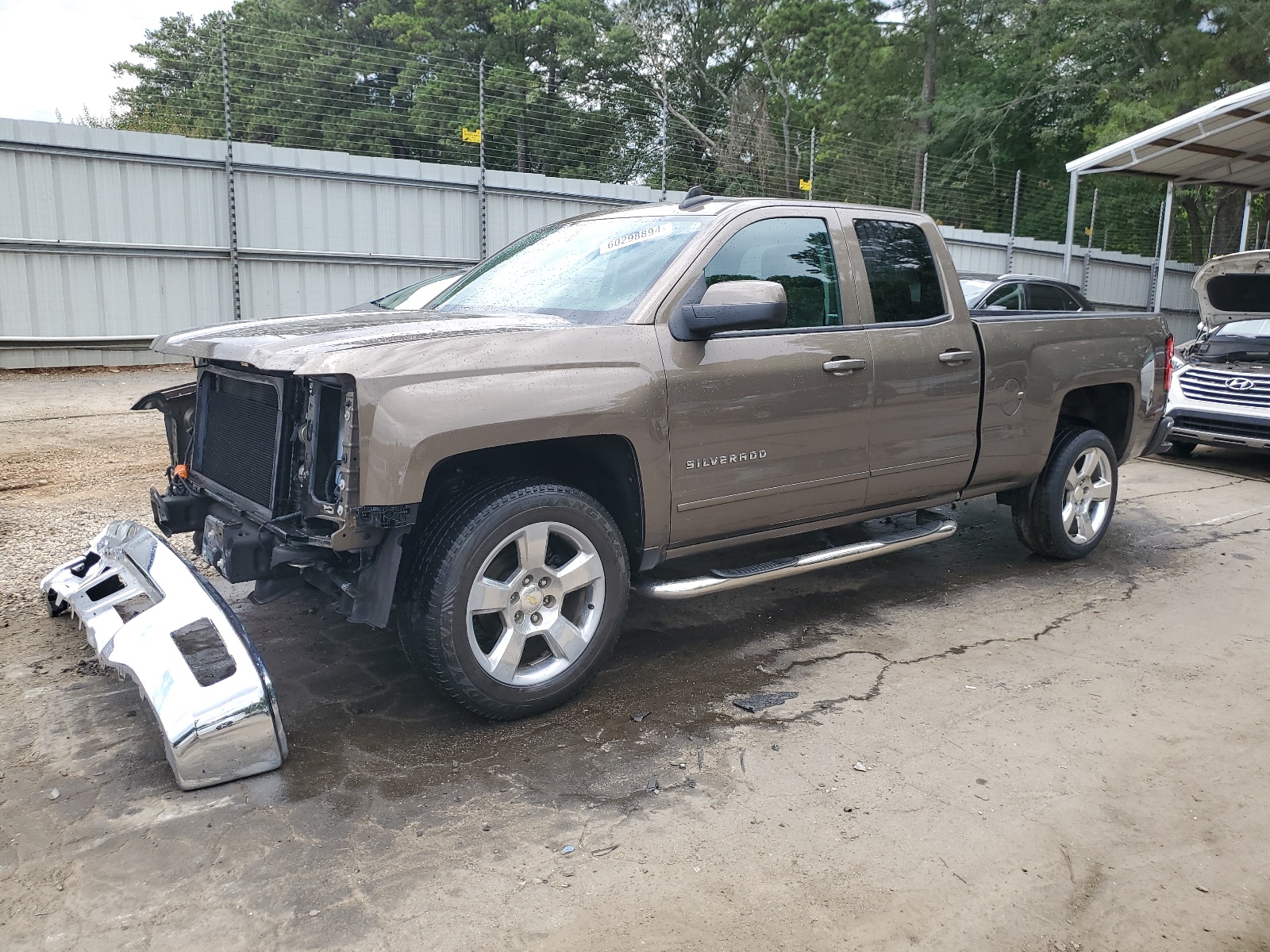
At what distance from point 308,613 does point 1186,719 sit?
3.74 meters

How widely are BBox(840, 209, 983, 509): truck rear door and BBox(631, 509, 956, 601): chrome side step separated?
7.2 inches

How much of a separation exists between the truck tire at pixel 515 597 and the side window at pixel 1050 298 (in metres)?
6.14

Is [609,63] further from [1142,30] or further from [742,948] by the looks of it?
[742,948]

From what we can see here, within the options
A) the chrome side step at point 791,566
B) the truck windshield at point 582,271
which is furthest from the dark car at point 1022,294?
the truck windshield at point 582,271

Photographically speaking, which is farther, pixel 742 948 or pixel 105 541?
pixel 105 541

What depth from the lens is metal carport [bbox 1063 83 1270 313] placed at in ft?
37.8

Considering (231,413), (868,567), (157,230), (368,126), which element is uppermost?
(368,126)

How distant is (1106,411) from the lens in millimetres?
5887

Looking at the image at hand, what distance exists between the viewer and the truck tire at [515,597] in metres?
3.24

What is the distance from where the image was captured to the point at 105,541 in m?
4.04

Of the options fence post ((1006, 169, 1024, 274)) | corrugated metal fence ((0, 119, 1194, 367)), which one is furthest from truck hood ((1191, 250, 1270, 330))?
fence post ((1006, 169, 1024, 274))

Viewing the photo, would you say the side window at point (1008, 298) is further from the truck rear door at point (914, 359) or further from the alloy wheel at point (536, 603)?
the alloy wheel at point (536, 603)

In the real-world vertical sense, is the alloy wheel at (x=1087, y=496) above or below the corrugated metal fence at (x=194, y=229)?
below

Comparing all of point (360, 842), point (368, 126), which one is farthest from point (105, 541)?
point (368, 126)
